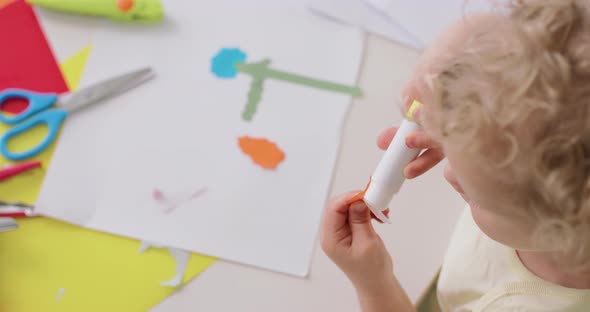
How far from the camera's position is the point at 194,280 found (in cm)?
55

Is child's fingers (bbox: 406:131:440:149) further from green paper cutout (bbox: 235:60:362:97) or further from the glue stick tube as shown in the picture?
green paper cutout (bbox: 235:60:362:97)

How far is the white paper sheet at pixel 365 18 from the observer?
25.7 inches

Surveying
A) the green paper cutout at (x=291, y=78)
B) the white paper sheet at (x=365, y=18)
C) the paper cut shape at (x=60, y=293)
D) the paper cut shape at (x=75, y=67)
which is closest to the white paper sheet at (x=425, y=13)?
the white paper sheet at (x=365, y=18)

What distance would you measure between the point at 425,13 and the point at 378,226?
0.28 metres

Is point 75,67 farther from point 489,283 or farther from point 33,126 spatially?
point 489,283

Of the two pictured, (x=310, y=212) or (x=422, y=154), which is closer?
(x=422, y=154)

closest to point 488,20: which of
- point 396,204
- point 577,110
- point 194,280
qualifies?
point 577,110

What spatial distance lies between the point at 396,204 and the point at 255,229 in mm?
152

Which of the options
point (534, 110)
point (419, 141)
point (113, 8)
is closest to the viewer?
point (534, 110)

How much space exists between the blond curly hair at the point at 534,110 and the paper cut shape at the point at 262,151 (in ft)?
0.86

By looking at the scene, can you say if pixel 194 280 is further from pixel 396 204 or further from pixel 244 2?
pixel 244 2

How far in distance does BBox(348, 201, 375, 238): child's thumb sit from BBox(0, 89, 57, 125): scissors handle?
13.6 inches

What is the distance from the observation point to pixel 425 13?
0.67 meters

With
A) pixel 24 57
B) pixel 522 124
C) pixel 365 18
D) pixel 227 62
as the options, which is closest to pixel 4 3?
pixel 24 57
